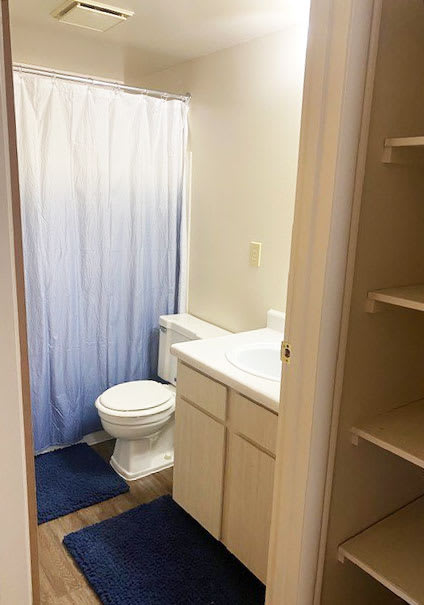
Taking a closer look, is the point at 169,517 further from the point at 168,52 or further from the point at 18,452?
the point at 168,52

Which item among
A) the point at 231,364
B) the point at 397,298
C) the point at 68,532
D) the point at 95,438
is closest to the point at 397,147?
the point at 397,298

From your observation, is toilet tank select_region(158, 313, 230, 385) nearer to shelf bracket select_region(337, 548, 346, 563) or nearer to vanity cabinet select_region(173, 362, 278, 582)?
vanity cabinet select_region(173, 362, 278, 582)

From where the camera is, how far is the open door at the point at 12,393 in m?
0.71

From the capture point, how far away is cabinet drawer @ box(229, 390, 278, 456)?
5.47 feet

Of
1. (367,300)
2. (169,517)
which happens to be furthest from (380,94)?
(169,517)

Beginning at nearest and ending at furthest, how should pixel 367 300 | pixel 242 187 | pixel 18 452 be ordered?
1. pixel 18 452
2. pixel 367 300
3. pixel 242 187

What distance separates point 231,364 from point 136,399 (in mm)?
854

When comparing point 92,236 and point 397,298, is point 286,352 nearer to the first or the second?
point 397,298

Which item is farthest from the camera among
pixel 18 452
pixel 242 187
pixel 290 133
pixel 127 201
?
pixel 127 201

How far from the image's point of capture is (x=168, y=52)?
2604mm

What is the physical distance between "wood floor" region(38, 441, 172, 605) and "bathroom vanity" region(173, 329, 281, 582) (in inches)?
11.8

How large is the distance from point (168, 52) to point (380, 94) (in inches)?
70.5

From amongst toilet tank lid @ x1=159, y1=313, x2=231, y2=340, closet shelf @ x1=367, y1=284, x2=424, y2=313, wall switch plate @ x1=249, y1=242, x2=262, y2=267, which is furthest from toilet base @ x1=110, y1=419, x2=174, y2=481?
closet shelf @ x1=367, y1=284, x2=424, y2=313

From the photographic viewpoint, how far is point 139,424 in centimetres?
245
